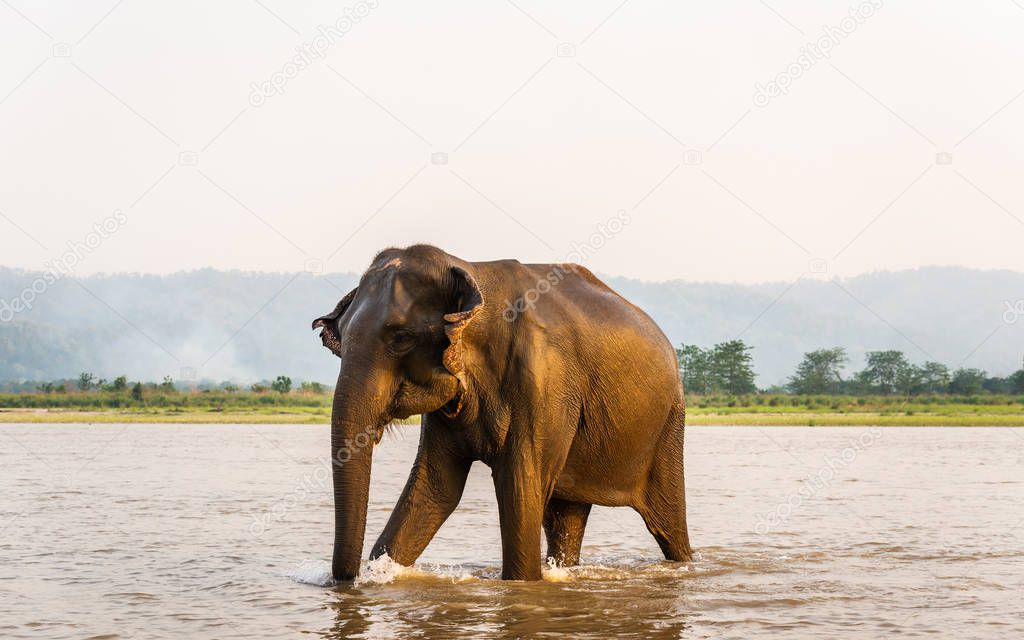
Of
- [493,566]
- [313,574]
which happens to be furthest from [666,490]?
[313,574]

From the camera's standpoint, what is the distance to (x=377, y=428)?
946 cm

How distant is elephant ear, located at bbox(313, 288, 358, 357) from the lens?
1018 centimetres

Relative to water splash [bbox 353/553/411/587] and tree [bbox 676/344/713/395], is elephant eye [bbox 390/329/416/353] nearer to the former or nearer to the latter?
water splash [bbox 353/553/411/587]

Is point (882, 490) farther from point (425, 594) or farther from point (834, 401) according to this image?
point (834, 401)

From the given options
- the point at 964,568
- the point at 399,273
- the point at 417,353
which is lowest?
the point at 964,568

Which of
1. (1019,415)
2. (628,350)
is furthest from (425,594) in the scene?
(1019,415)

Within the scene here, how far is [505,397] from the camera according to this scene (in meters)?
10.0

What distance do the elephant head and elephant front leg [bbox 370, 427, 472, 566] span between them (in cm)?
74

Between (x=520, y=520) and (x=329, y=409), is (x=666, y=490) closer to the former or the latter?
(x=520, y=520)

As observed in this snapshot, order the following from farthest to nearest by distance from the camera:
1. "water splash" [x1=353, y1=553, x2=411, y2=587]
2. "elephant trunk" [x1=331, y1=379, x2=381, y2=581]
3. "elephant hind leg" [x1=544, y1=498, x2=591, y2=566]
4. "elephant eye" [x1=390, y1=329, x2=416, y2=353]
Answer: "elephant hind leg" [x1=544, y1=498, x2=591, y2=566] < "water splash" [x1=353, y1=553, x2=411, y2=587] < "elephant eye" [x1=390, y1=329, x2=416, y2=353] < "elephant trunk" [x1=331, y1=379, x2=381, y2=581]

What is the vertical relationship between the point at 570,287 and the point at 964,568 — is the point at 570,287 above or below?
above

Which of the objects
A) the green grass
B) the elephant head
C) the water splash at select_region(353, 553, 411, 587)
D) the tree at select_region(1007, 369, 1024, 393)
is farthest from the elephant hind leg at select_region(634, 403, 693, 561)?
the tree at select_region(1007, 369, 1024, 393)

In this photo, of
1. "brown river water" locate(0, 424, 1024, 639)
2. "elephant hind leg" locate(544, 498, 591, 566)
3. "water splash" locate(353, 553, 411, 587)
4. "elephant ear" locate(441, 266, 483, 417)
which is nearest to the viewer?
"brown river water" locate(0, 424, 1024, 639)

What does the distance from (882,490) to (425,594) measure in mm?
Result: 14079
